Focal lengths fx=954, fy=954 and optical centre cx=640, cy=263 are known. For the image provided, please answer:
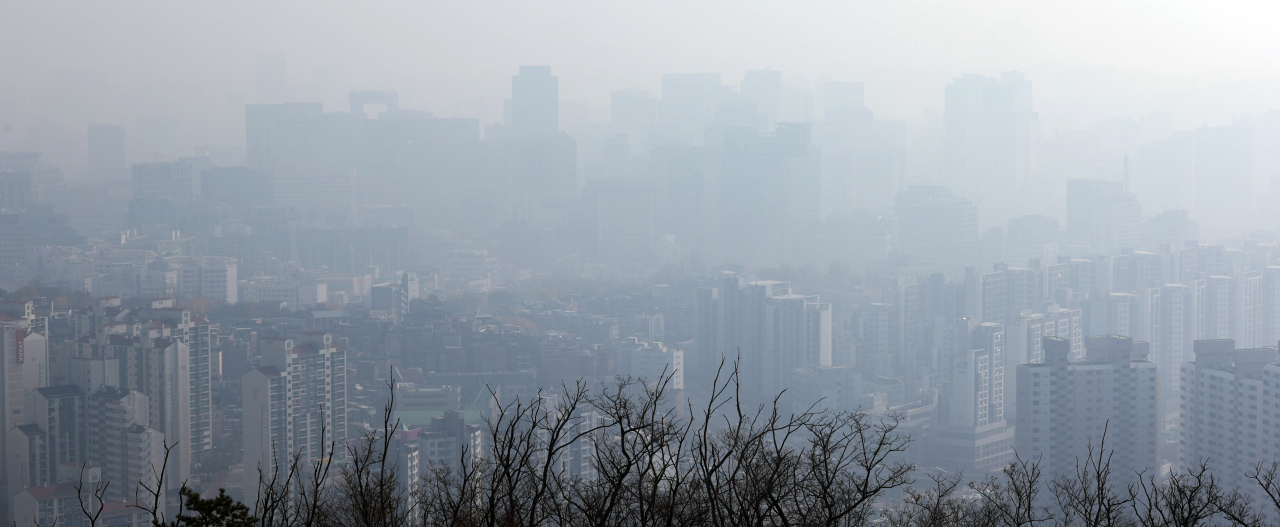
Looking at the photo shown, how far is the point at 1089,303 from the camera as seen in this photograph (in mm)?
8016

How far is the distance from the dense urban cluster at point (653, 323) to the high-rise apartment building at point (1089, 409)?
0.05ft

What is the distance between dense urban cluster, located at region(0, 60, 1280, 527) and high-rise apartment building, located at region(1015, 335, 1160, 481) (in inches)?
0.6

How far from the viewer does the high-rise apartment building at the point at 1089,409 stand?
463 cm

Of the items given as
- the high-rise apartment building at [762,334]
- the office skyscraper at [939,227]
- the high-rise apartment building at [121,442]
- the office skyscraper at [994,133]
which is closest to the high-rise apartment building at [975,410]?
the high-rise apartment building at [762,334]

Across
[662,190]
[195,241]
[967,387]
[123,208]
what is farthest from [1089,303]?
[123,208]

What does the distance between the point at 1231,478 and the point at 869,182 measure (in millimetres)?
7906

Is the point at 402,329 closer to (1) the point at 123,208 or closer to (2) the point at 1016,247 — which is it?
(1) the point at 123,208

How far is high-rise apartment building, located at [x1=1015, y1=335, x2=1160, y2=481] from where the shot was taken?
463cm

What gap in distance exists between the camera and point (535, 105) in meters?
11.8

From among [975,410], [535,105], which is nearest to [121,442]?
[975,410]

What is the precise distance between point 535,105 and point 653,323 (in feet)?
14.5

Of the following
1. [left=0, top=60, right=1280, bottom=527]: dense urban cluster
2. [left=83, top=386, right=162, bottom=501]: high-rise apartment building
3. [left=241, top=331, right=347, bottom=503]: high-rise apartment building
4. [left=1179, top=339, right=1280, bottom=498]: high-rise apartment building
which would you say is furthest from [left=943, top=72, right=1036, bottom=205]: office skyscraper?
[left=83, top=386, right=162, bottom=501]: high-rise apartment building

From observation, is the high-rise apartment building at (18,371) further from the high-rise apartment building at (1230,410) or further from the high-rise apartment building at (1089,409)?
the high-rise apartment building at (1230,410)

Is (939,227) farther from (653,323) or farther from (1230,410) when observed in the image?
(1230,410)
